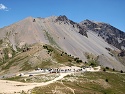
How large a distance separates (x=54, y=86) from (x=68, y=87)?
6.83 meters

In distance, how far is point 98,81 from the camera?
141875 mm

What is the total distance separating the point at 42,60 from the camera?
649 feet

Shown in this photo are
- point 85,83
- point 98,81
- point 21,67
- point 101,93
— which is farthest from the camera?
point 21,67

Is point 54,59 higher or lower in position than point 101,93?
higher

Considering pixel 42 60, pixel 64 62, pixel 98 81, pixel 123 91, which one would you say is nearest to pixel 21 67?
pixel 42 60

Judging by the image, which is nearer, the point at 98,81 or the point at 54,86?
the point at 54,86

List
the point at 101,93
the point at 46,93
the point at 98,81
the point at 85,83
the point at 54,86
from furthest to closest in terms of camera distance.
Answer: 1. the point at 98,81
2. the point at 85,83
3. the point at 101,93
4. the point at 54,86
5. the point at 46,93

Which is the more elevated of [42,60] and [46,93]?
[42,60]

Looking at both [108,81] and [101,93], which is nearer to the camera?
[101,93]

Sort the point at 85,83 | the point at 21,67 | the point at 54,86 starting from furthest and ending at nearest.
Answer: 1. the point at 21,67
2. the point at 85,83
3. the point at 54,86

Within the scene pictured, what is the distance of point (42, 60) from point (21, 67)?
17.9 meters

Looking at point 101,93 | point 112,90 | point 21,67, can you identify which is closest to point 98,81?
point 112,90

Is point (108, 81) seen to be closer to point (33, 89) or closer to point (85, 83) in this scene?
point (85, 83)

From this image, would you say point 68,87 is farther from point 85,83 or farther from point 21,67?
point 21,67
